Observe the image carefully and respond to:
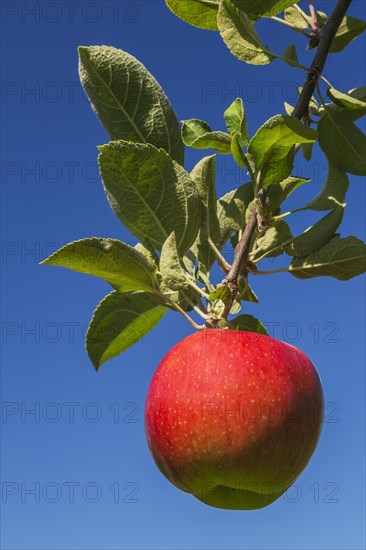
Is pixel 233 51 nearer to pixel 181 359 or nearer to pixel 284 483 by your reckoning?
pixel 181 359

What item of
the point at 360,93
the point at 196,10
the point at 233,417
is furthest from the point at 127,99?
the point at 233,417

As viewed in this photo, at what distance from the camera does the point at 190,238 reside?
151cm

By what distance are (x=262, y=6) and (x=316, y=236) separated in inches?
17.7

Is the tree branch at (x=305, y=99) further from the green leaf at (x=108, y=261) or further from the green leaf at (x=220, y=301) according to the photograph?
the green leaf at (x=108, y=261)

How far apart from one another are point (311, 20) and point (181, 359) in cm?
74

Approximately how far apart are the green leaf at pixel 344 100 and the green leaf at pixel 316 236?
0.20 m

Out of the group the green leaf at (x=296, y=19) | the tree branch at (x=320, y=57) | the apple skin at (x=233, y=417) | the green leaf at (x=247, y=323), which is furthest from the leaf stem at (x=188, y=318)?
the green leaf at (x=296, y=19)

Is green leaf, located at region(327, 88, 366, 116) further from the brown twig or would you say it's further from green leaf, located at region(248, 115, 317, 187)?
the brown twig

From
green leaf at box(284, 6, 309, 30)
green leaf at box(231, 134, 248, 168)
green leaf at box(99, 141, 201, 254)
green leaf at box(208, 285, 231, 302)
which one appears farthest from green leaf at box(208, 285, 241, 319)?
green leaf at box(284, 6, 309, 30)

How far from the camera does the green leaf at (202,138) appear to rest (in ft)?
5.00

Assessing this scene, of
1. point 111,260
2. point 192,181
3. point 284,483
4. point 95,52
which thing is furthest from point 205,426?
point 95,52

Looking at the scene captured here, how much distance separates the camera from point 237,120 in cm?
150

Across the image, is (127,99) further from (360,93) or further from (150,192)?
(360,93)

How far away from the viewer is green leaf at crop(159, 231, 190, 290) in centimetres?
147
